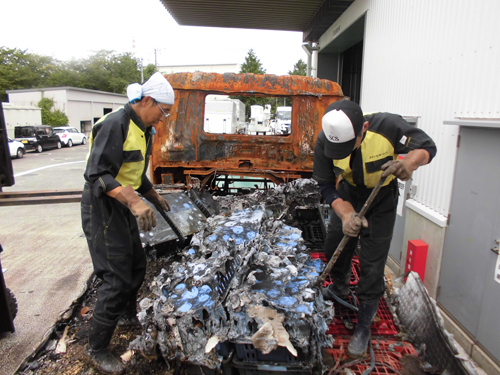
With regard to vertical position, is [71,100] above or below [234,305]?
above

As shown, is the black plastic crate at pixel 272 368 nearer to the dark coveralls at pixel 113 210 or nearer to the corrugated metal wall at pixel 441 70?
the dark coveralls at pixel 113 210

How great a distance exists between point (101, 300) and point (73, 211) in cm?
548

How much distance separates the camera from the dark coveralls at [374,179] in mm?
2242

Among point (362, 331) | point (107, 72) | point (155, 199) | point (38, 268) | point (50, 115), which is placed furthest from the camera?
point (107, 72)

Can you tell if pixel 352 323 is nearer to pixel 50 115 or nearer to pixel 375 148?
pixel 375 148

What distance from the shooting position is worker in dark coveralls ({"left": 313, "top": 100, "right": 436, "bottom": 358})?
2086 millimetres

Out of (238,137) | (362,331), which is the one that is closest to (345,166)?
(362,331)

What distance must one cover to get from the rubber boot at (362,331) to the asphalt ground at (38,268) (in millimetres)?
2415

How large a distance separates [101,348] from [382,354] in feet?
6.72

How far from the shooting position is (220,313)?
2.09m

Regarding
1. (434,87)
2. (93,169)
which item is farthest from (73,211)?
(434,87)

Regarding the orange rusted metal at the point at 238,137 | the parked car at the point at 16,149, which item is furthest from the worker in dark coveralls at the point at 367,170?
the parked car at the point at 16,149

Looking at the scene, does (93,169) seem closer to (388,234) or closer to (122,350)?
(122,350)

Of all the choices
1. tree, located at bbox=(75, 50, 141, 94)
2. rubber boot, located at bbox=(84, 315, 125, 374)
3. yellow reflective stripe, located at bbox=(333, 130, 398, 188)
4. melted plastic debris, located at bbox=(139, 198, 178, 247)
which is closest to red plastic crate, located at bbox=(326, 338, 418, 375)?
yellow reflective stripe, located at bbox=(333, 130, 398, 188)
